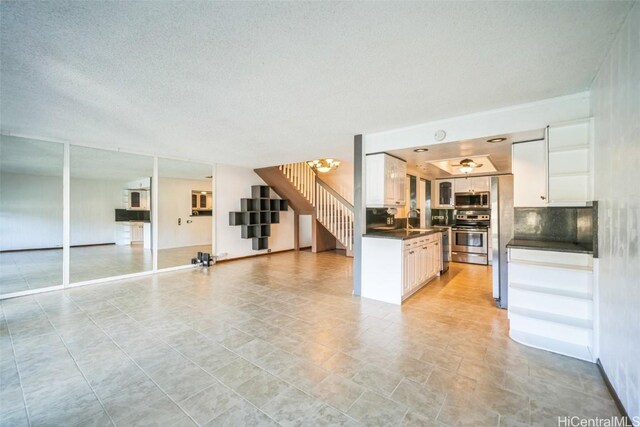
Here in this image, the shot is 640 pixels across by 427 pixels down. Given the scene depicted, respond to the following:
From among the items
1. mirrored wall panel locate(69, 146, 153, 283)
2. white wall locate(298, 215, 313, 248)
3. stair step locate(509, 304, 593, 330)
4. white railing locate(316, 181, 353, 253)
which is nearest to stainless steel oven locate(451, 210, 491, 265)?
white railing locate(316, 181, 353, 253)

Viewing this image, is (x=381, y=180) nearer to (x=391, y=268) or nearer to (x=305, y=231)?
(x=391, y=268)

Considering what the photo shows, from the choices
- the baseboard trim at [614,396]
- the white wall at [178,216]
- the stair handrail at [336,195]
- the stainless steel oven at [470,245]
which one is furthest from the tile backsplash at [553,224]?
the white wall at [178,216]

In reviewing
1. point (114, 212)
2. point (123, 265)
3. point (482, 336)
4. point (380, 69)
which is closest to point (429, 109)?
point (380, 69)

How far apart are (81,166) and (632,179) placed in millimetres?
10231

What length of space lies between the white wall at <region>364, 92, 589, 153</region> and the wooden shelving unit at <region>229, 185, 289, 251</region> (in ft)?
16.1

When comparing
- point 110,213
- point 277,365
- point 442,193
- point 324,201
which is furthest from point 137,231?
point 442,193

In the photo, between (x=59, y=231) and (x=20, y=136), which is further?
(x=59, y=231)

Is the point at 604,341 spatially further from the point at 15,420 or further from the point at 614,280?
the point at 15,420

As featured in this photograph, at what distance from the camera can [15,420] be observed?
1.80 m

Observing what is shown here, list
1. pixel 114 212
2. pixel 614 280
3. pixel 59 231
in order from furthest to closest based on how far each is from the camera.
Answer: pixel 114 212 → pixel 59 231 → pixel 614 280

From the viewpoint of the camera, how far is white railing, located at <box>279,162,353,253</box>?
26.7 feet

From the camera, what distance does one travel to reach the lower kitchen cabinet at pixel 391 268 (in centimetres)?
411

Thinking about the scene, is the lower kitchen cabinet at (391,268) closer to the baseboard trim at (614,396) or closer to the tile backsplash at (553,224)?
the tile backsplash at (553,224)

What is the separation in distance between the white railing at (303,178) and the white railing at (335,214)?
0.19 metres
